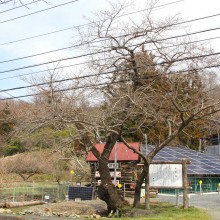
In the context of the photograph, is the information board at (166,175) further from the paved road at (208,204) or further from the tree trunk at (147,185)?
the paved road at (208,204)

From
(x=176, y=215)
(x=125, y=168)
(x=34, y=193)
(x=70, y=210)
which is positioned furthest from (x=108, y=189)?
(x=125, y=168)

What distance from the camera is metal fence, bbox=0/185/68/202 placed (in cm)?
2394

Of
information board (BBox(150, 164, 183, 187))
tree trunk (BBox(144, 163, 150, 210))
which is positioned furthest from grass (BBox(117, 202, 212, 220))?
information board (BBox(150, 164, 183, 187))

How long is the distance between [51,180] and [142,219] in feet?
97.6

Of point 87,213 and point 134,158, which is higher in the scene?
point 134,158

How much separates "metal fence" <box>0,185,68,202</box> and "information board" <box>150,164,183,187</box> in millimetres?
8589

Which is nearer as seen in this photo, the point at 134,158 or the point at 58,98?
the point at 58,98

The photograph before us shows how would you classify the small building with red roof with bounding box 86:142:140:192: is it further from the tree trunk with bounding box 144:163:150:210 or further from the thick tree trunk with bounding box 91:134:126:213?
the thick tree trunk with bounding box 91:134:126:213

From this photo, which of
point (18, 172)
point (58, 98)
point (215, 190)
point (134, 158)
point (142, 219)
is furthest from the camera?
point (18, 172)

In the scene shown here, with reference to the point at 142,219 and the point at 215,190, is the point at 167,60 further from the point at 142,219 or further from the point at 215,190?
the point at 215,190

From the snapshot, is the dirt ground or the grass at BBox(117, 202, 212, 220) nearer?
the grass at BBox(117, 202, 212, 220)

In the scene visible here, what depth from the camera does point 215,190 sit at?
33.9m

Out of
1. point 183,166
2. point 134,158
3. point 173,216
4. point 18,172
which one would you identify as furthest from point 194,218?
point 18,172

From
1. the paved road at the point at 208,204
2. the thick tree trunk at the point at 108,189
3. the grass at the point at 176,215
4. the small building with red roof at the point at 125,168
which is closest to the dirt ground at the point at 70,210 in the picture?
the thick tree trunk at the point at 108,189
